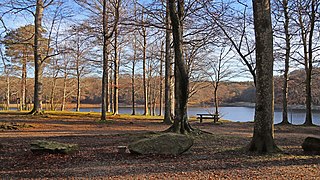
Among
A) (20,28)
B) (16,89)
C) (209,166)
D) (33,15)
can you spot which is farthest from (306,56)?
(16,89)

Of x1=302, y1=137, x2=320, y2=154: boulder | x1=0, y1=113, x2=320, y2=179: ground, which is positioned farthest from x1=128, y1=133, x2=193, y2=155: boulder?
x1=302, y1=137, x2=320, y2=154: boulder

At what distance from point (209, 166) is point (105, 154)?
274cm

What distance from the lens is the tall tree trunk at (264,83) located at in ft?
22.4

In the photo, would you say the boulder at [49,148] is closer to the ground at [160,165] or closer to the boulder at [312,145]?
the ground at [160,165]

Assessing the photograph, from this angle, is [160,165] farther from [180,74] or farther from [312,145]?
[180,74]

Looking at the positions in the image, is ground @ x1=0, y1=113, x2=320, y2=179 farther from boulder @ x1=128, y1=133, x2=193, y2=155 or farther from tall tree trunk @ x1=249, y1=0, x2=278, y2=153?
tall tree trunk @ x1=249, y1=0, x2=278, y2=153

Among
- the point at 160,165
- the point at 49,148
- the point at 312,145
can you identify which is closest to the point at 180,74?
the point at 312,145

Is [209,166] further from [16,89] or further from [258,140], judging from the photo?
[16,89]

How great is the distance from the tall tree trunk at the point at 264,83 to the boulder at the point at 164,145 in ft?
5.29

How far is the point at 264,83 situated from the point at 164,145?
2.75 metres

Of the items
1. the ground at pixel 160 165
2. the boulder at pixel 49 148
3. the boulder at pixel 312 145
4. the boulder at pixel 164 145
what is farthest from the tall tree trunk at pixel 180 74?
the boulder at pixel 49 148

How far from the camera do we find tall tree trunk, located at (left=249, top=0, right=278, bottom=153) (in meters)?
6.81

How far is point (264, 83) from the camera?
22.4 ft

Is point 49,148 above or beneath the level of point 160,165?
above
